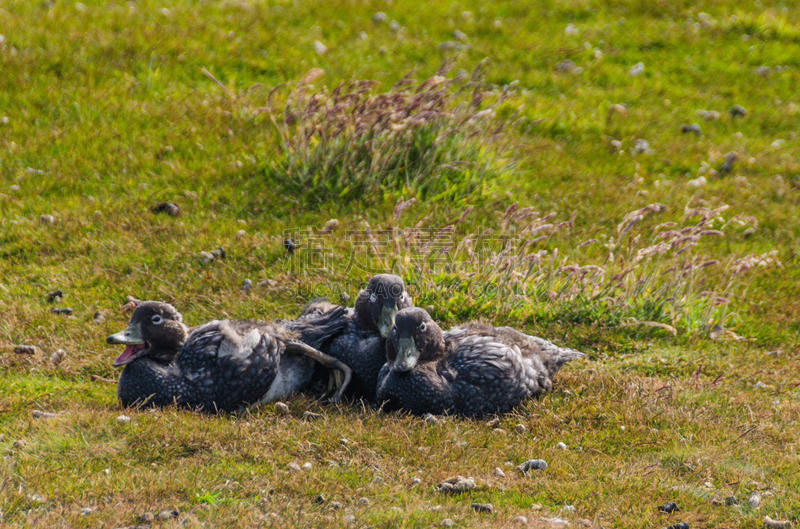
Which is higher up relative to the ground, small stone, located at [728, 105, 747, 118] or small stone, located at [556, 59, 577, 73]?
small stone, located at [556, 59, 577, 73]

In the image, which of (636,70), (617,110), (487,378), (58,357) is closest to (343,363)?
(487,378)

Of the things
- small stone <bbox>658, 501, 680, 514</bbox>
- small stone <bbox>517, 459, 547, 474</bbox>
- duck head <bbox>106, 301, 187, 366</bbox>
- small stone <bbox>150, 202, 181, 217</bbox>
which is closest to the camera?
small stone <bbox>658, 501, 680, 514</bbox>

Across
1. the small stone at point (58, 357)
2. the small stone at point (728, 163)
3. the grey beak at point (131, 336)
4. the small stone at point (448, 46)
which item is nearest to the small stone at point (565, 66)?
the small stone at point (448, 46)

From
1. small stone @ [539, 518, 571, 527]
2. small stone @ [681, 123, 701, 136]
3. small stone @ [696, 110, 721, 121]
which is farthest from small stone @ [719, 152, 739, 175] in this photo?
small stone @ [539, 518, 571, 527]

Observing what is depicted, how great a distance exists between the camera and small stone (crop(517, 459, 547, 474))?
19.1ft

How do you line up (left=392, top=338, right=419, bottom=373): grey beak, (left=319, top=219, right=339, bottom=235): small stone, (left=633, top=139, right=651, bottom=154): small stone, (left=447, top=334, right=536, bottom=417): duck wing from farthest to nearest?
(left=633, top=139, right=651, bottom=154): small stone → (left=319, top=219, right=339, bottom=235): small stone → (left=447, top=334, right=536, bottom=417): duck wing → (left=392, top=338, right=419, bottom=373): grey beak

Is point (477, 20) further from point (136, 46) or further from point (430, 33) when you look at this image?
point (136, 46)

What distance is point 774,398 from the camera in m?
7.37

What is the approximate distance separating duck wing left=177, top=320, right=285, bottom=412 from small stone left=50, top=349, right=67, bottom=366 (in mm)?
1755

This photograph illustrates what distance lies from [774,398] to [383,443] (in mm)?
3899

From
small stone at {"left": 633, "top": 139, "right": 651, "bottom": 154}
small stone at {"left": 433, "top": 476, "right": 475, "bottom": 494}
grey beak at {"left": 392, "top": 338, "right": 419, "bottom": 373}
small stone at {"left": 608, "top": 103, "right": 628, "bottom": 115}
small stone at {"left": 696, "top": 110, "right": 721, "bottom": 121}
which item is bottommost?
small stone at {"left": 433, "top": 476, "right": 475, "bottom": 494}

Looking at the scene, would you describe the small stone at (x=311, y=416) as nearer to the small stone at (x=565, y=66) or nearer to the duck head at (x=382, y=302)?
the duck head at (x=382, y=302)

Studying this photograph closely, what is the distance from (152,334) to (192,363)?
1.33ft

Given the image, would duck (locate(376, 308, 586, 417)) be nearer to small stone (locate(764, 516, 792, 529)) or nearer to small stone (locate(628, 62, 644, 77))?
small stone (locate(764, 516, 792, 529))
